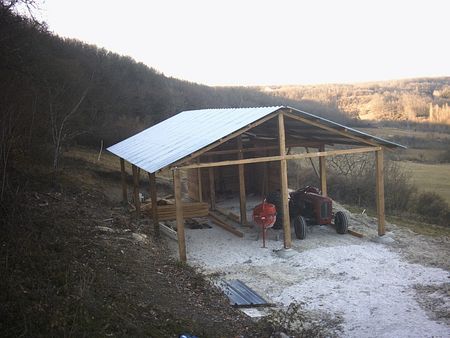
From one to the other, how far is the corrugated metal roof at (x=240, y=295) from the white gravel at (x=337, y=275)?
0.30 metres

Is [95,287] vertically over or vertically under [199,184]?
over

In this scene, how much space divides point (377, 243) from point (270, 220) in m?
3.41

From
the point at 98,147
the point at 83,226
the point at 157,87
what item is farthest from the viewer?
the point at 157,87

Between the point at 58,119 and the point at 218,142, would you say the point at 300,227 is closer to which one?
the point at 218,142

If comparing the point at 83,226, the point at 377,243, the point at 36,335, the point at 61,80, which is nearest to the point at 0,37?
the point at 83,226

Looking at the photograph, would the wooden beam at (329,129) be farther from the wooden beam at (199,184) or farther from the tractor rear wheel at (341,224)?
the wooden beam at (199,184)

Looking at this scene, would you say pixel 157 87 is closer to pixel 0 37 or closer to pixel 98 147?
pixel 98 147

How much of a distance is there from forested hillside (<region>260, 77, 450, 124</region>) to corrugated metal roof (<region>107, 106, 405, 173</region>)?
63833mm

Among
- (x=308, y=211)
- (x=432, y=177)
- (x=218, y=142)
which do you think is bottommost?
(x=432, y=177)

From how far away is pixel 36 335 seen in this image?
5.27m

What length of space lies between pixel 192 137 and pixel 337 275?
591 centimetres

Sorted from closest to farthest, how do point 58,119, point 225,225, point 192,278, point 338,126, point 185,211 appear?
point 192,278
point 338,126
point 185,211
point 225,225
point 58,119

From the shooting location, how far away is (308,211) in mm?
15148

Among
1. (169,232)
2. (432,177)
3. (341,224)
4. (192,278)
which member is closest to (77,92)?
(169,232)
